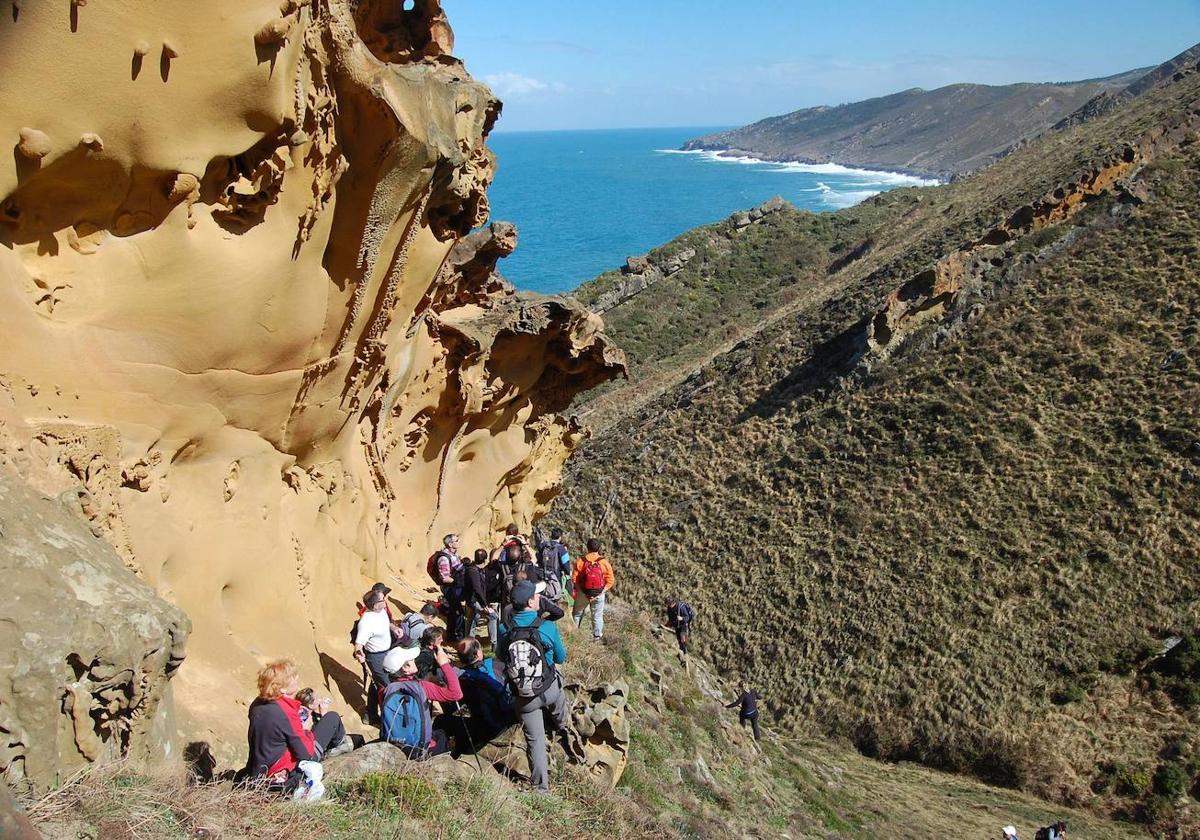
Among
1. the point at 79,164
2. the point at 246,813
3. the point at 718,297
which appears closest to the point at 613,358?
the point at 79,164

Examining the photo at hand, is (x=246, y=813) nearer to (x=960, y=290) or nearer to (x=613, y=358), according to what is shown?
(x=613, y=358)

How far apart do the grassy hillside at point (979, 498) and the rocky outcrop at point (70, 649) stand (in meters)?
16.5

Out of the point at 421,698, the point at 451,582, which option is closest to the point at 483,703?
the point at 421,698

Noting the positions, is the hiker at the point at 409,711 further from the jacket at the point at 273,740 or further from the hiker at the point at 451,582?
the hiker at the point at 451,582

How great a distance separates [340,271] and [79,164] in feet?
8.98

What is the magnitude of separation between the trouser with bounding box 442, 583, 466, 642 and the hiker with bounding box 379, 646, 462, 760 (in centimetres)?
308

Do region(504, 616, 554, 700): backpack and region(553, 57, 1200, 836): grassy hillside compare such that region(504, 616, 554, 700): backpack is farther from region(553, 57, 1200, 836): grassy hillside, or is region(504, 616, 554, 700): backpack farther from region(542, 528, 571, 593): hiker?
region(553, 57, 1200, 836): grassy hillside

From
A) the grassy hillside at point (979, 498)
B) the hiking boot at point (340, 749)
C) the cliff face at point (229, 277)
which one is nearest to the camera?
the cliff face at point (229, 277)

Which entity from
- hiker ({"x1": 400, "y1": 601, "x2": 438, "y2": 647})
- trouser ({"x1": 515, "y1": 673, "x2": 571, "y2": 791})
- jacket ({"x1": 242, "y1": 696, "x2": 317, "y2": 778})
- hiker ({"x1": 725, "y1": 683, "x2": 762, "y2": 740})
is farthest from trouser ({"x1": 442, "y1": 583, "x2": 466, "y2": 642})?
hiker ({"x1": 725, "y1": 683, "x2": 762, "y2": 740})

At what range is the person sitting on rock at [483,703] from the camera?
6.94 meters

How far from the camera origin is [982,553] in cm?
2227

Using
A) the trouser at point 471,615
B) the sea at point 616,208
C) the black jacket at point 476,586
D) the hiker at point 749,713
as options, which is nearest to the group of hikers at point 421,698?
the black jacket at point 476,586

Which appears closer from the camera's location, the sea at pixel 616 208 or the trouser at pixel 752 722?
the trouser at pixel 752 722

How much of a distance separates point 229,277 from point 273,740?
366cm
